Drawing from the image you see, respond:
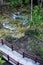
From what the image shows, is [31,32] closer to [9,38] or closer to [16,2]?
[9,38]

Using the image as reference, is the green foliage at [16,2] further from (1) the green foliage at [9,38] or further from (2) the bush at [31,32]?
(1) the green foliage at [9,38]

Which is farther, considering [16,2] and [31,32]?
[16,2]

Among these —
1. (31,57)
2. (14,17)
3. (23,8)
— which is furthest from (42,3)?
(31,57)

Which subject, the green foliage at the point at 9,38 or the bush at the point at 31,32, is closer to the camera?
the green foliage at the point at 9,38

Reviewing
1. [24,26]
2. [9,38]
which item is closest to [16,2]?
[24,26]

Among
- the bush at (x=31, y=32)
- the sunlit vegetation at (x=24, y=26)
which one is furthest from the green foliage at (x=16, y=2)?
the bush at (x=31, y=32)

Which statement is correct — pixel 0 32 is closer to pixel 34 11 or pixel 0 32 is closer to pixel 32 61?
pixel 34 11

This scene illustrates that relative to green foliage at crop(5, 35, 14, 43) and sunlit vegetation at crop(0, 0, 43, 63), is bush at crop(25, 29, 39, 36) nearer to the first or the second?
sunlit vegetation at crop(0, 0, 43, 63)

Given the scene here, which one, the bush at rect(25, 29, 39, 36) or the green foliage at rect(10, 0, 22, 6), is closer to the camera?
the bush at rect(25, 29, 39, 36)

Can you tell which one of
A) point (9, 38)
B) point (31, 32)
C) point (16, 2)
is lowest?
point (9, 38)

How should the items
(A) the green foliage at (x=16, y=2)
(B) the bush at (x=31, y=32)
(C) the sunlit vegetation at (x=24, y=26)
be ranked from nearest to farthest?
(C) the sunlit vegetation at (x=24, y=26) < (B) the bush at (x=31, y=32) < (A) the green foliage at (x=16, y=2)

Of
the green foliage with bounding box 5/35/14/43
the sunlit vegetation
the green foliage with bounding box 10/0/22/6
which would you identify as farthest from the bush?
the green foliage with bounding box 10/0/22/6
